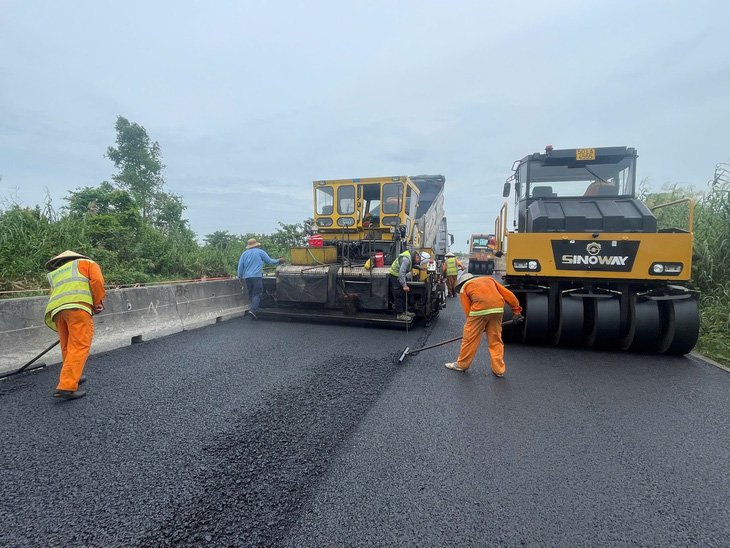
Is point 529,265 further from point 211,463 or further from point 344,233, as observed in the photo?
point 211,463

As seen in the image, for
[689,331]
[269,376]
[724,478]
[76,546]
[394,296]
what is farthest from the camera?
[394,296]

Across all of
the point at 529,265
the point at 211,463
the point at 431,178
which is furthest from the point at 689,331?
the point at 431,178

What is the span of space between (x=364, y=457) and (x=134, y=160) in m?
25.5

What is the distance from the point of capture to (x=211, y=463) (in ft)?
7.97

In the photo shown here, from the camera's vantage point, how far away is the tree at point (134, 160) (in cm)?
2236

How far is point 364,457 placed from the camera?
99.5 inches

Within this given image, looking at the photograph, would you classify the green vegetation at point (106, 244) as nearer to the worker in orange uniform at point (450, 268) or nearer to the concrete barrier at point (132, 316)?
the concrete barrier at point (132, 316)

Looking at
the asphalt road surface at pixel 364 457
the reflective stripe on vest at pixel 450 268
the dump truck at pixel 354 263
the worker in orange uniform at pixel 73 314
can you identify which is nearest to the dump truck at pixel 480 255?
the reflective stripe on vest at pixel 450 268

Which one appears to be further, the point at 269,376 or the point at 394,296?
the point at 394,296

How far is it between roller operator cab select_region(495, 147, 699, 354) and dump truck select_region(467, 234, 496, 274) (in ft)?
61.3

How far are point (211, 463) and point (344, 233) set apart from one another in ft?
19.2

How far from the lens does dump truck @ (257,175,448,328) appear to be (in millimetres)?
6859

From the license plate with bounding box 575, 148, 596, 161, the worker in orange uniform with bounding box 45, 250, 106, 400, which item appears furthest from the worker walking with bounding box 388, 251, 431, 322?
the worker in orange uniform with bounding box 45, 250, 106, 400

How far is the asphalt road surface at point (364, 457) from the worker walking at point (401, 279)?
7.42ft
